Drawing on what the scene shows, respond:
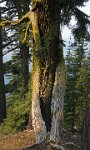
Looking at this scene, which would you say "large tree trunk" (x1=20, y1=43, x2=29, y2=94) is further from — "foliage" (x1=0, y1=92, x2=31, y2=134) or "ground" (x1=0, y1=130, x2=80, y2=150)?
"ground" (x1=0, y1=130, x2=80, y2=150)

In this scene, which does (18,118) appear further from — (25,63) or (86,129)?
(86,129)

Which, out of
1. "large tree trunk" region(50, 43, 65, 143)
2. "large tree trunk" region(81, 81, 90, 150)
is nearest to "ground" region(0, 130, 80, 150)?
"large tree trunk" region(50, 43, 65, 143)

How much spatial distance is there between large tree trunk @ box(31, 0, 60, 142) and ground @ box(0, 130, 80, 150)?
1.42ft

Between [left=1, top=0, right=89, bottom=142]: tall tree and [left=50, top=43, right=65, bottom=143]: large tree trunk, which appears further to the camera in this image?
[left=1, top=0, right=89, bottom=142]: tall tree

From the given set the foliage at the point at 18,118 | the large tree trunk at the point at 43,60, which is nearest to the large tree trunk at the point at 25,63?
the foliage at the point at 18,118

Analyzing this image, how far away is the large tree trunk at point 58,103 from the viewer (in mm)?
9844

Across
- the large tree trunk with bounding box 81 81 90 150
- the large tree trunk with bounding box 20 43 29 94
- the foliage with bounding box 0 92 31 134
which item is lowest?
the foliage with bounding box 0 92 31 134

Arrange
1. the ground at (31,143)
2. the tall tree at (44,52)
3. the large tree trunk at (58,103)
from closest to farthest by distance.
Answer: the ground at (31,143), the large tree trunk at (58,103), the tall tree at (44,52)

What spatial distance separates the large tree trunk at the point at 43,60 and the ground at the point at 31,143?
17.1 inches

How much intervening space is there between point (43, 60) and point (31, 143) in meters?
1.90

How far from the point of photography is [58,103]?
1012cm

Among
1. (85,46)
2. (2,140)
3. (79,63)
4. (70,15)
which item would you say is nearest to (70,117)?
(79,63)

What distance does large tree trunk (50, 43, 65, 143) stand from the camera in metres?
9.84

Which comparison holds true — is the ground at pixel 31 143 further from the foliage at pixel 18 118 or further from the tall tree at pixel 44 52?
the foliage at pixel 18 118
